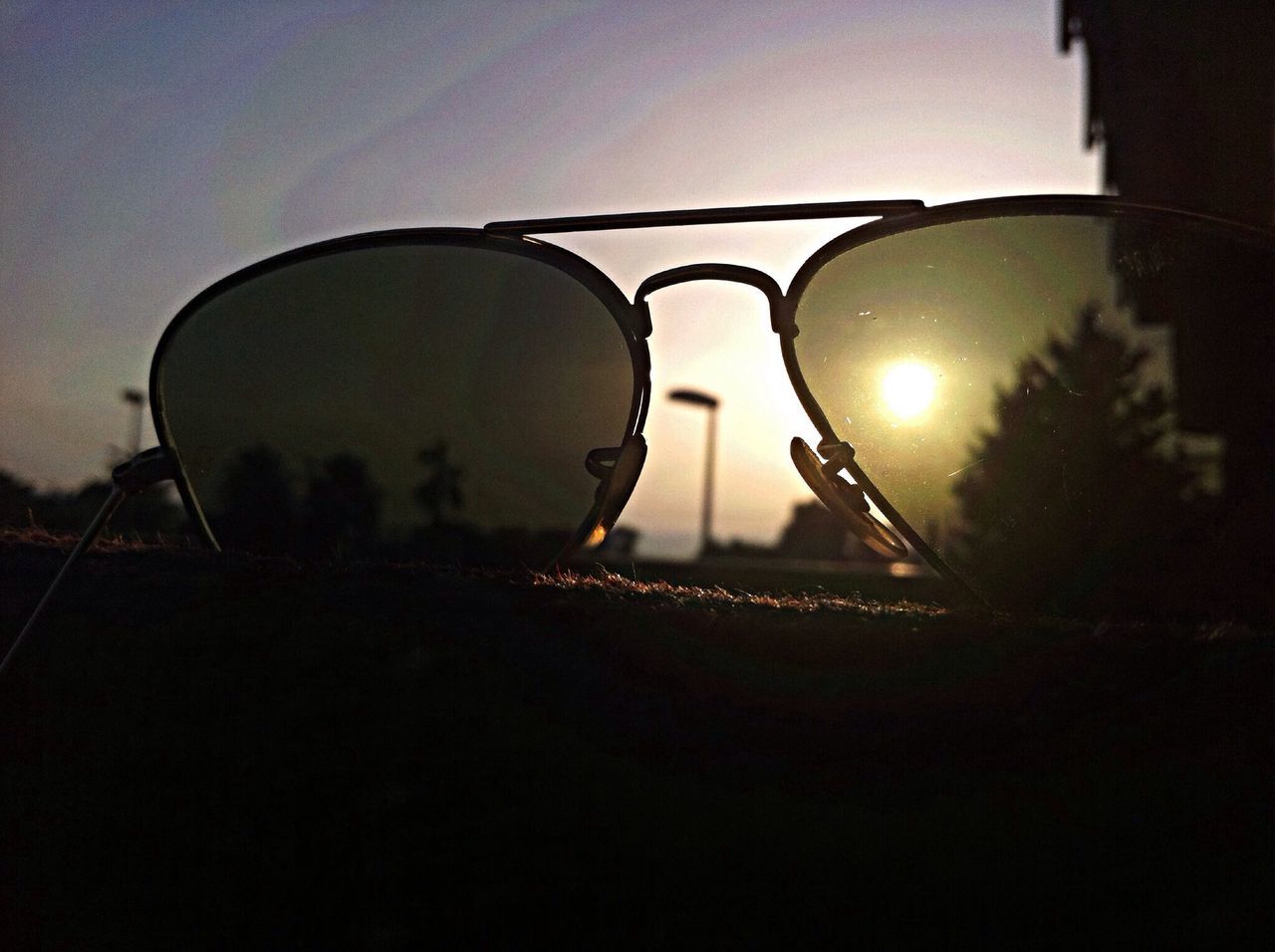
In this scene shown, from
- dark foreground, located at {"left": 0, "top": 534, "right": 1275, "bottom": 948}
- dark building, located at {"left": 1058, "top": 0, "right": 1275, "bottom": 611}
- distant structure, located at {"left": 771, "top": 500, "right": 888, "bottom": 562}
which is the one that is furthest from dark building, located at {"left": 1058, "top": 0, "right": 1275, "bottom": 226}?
distant structure, located at {"left": 771, "top": 500, "right": 888, "bottom": 562}

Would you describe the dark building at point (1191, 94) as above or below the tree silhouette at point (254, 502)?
above

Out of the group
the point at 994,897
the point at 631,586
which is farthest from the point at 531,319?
the point at 994,897

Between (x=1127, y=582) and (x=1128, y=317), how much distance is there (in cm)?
39

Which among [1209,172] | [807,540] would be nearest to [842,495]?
[1209,172]

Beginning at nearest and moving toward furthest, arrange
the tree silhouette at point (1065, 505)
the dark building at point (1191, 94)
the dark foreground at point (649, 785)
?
1. the dark foreground at point (649, 785)
2. the tree silhouette at point (1065, 505)
3. the dark building at point (1191, 94)

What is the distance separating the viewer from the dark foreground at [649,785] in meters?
0.33

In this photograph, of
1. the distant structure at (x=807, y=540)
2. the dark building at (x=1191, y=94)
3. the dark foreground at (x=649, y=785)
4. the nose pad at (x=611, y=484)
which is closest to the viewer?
the dark foreground at (x=649, y=785)

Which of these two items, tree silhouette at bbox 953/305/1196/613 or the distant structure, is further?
the distant structure

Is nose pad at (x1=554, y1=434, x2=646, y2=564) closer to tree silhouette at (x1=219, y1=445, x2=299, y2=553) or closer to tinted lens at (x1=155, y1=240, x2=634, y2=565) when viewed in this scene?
tinted lens at (x1=155, y1=240, x2=634, y2=565)

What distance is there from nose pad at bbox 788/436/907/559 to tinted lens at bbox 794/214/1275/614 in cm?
2

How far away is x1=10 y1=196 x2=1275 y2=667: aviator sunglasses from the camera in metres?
0.77

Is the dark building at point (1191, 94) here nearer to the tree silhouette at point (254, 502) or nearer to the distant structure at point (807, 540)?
the tree silhouette at point (254, 502)

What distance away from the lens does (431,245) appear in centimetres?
86

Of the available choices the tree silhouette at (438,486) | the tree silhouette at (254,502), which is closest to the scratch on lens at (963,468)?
the tree silhouette at (438,486)
